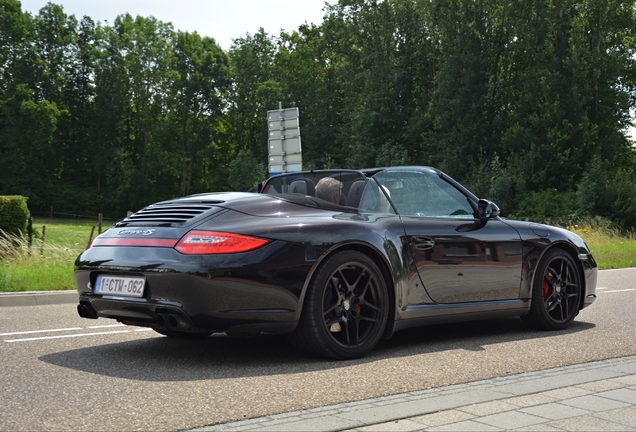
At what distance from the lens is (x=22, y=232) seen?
17344 mm

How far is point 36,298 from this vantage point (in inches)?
423

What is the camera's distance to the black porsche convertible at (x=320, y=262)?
551 centimetres

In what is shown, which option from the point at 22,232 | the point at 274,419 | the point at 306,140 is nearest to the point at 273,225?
the point at 274,419

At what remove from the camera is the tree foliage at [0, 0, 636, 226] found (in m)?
51.4

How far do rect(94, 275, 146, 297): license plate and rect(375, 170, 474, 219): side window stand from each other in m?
2.19

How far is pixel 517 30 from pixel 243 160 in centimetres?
2938

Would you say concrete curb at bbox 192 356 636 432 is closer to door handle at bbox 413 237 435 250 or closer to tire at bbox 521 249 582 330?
door handle at bbox 413 237 435 250

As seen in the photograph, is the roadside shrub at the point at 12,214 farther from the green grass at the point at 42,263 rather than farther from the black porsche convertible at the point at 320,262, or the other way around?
the black porsche convertible at the point at 320,262

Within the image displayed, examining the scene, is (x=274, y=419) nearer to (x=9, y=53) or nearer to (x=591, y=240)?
(x=591, y=240)

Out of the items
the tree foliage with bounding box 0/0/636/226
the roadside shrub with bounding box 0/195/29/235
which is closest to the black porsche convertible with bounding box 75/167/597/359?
the roadside shrub with bounding box 0/195/29/235

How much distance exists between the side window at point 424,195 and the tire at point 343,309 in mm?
840

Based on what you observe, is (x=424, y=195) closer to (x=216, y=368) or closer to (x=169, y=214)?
(x=169, y=214)

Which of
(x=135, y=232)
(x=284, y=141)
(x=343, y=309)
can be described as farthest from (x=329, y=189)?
(x=284, y=141)

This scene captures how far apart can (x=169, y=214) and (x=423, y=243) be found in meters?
2.03
